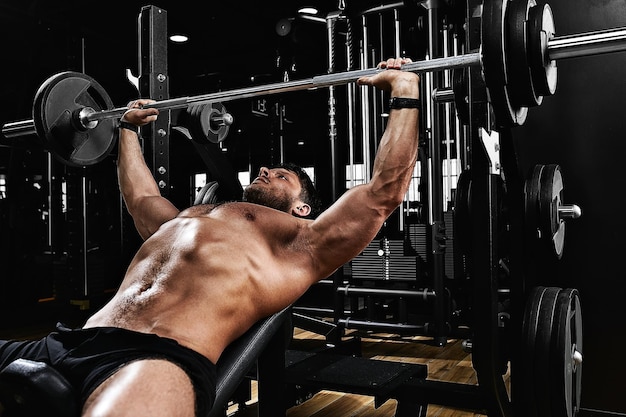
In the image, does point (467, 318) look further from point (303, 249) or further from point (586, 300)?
point (303, 249)

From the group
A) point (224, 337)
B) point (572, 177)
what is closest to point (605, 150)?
point (572, 177)

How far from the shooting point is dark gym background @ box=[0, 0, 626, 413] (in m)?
2.26

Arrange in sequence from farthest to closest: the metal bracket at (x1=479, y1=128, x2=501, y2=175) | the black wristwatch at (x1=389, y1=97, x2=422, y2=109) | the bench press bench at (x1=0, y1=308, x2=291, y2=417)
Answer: the black wristwatch at (x1=389, y1=97, x2=422, y2=109) < the metal bracket at (x1=479, y1=128, x2=501, y2=175) < the bench press bench at (x1=0, y1=308, x2=291, y2=417)

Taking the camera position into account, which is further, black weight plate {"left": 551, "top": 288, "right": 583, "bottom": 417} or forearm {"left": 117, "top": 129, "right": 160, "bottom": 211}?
forearm {"left": 117, "top": 129, "right": 160, "bottom": 211}

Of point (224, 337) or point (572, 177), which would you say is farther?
point (572, 177)

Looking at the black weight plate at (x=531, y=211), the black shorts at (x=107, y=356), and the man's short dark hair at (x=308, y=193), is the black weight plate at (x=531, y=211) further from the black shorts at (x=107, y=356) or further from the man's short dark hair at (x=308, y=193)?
the black shorts at (x=107, y=356)

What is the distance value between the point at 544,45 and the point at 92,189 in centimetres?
528

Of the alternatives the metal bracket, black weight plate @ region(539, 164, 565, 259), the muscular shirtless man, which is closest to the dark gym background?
black weight plate @ region(539, 164, 565, 259)

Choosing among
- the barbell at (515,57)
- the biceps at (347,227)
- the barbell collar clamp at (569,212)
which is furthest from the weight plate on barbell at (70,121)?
the barbell collar clamp at (569,212)

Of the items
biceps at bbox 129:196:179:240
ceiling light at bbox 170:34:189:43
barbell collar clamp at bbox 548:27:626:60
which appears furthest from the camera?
ceiling light at bbox 170:34:189:43

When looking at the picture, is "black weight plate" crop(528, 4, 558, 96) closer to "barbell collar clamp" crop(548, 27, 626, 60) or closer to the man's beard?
"barbell collar clamp" crop(548, 27, 626, 60)

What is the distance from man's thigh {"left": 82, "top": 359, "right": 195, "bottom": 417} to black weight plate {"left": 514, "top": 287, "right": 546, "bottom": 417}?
1.03m

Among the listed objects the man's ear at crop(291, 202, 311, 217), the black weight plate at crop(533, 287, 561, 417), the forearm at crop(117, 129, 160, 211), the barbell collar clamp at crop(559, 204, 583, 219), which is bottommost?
the black weight plate at crop(533, 287, 561, 417)

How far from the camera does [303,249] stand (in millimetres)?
1775
